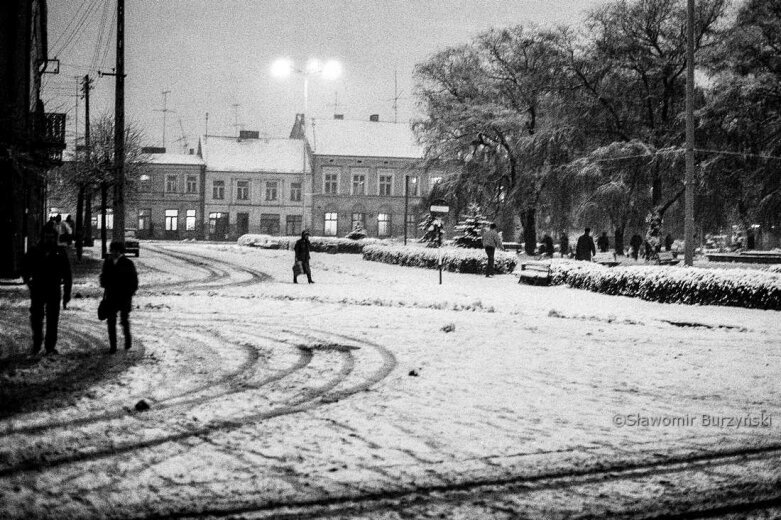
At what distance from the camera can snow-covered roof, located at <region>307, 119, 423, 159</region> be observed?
7188 cm

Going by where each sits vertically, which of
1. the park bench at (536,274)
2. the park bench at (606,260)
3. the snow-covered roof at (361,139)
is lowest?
the park bench at (536,274)

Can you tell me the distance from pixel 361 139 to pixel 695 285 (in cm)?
5660

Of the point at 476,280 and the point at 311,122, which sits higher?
the point at 311,122

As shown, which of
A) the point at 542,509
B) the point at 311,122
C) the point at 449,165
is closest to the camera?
the point at 542,509

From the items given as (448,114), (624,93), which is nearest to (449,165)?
(448,114)

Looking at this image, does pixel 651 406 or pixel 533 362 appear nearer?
pixel 651 406

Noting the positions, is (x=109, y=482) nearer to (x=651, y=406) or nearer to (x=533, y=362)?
(x=651, y=406)

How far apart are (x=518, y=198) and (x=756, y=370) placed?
94.3ft

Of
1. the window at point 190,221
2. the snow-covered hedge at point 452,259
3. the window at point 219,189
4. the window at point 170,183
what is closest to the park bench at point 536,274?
the snow-covered hedge at point 452,259

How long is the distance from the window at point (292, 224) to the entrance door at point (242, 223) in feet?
11.9

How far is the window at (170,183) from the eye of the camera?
72188mm

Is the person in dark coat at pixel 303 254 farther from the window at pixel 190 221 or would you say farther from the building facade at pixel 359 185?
the window at pixel 190 221

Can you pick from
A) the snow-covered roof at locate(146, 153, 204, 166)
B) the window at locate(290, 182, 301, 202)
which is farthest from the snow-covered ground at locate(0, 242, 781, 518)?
the snow-covered roof at locate(146, 153, 204, 166)

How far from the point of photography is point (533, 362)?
405 inches
